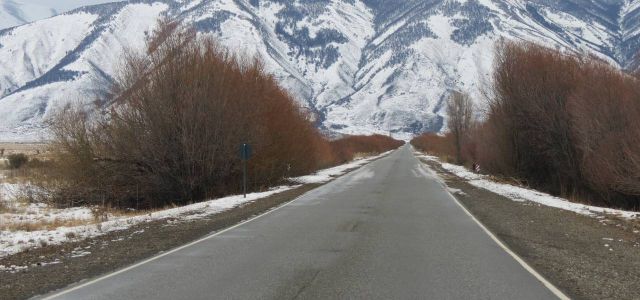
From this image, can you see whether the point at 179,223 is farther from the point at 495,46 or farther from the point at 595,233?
the point at 495,46

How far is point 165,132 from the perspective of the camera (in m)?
23.4

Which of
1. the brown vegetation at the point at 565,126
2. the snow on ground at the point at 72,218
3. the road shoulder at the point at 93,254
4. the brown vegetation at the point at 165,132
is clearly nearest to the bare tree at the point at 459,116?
the brown vegetation at the point at 565,126

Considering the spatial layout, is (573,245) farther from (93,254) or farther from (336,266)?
(93,254)

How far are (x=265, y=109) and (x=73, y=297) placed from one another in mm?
22084

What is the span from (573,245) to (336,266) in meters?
5.31

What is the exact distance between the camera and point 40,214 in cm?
2116

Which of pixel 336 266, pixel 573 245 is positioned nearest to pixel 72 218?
pixel 336 266

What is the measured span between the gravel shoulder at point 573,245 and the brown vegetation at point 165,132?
11517 mm

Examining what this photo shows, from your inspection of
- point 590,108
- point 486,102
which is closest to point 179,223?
point 590,108

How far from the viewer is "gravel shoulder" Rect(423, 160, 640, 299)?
7.71 m

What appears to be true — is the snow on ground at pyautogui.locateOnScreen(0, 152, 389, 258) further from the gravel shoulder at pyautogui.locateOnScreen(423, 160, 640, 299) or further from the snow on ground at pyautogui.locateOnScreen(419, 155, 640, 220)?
the snow on ground at pyautogui.locateOnScreen(419, 155, 640, 220)

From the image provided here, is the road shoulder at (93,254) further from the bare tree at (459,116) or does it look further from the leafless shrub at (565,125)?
the bare tree at (459,116)

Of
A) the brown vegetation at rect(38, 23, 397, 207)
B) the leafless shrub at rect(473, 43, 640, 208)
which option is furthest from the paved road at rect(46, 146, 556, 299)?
the brown vegetation at rect(38, 23, 397, 207)

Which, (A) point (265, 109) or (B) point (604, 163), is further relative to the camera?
(A) point (265, 109)
